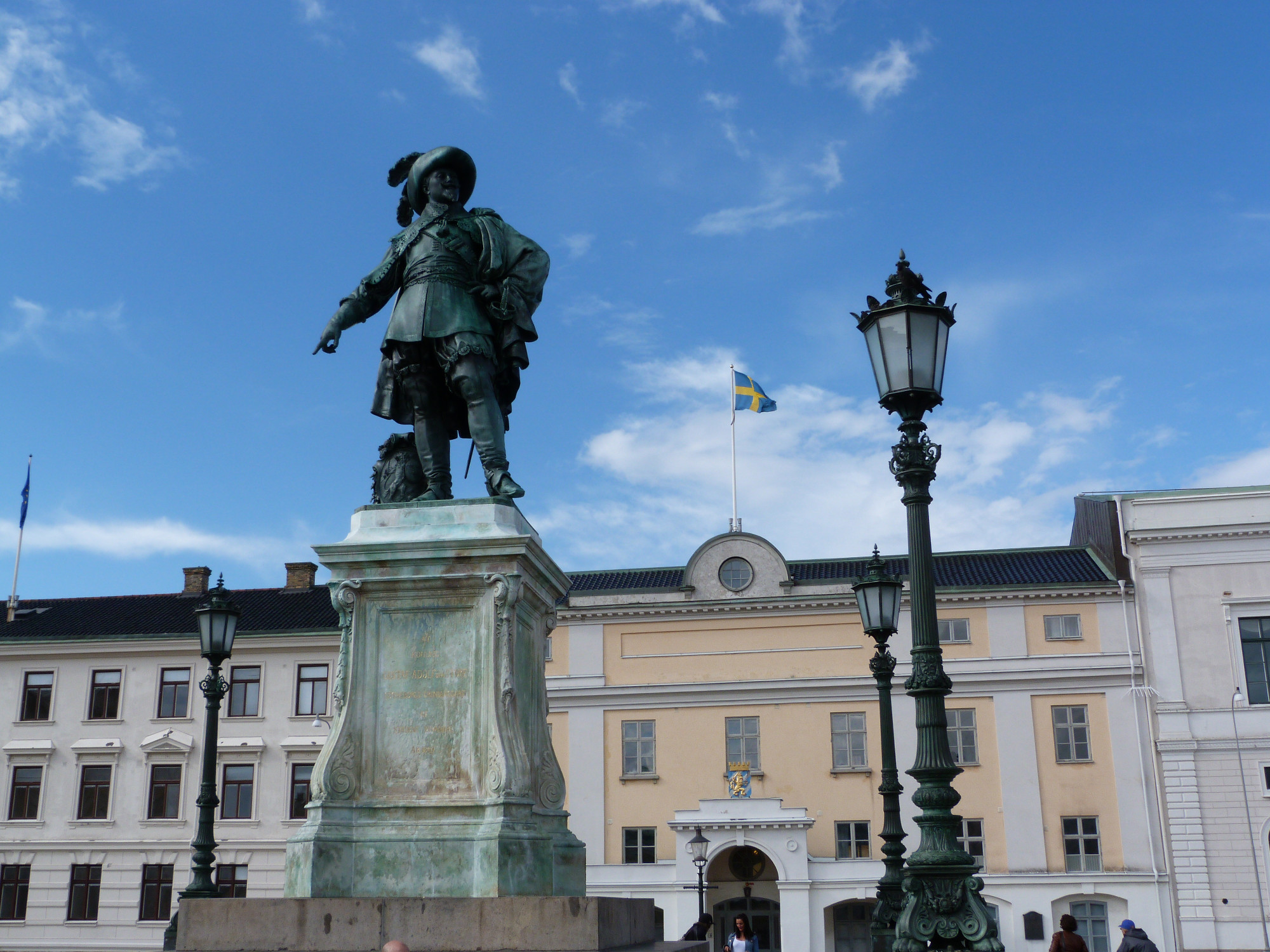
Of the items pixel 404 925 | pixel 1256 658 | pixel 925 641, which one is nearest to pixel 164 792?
pixel 1256 658

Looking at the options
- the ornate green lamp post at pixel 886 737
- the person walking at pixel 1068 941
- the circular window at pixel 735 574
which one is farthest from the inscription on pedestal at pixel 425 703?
the circular window at pixel 735 574

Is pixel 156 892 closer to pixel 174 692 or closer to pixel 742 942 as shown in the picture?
pixel 174 692

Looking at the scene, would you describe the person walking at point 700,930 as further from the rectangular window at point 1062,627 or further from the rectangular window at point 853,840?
the rectangular window at point 1062,627

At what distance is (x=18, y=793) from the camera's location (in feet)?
138

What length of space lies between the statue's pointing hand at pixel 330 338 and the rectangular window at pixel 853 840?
34.6 m

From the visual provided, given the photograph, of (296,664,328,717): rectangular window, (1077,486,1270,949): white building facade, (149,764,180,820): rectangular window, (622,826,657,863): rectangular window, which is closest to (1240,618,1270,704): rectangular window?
(1077,486,1270,949): white building facade

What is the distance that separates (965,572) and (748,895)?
1342 centimetres

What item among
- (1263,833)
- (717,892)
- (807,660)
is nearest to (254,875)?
(717,892)

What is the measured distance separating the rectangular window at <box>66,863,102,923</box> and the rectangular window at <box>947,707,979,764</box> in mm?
28159

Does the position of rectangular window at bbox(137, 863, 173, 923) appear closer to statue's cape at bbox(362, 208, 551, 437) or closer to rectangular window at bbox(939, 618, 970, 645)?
rectangular window at bbox(939, 618, 970, 645)

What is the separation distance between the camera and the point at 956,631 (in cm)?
4153

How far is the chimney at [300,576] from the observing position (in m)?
48.8

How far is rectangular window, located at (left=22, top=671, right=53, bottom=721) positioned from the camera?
42938 millimetres

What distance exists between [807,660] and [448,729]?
35.7 m
